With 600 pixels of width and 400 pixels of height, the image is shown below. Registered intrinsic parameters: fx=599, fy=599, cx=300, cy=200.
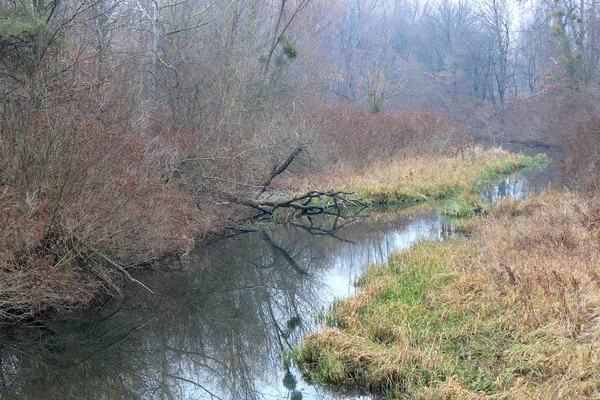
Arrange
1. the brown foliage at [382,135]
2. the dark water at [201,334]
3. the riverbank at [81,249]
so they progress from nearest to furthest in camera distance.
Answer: the dark water at [201,334] → the riverbank at [81,249] → the brown foliage at [382,135]

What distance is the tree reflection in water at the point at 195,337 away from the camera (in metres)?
7.18

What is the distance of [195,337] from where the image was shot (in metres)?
8.73

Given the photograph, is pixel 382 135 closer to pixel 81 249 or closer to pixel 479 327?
pixel 81 249

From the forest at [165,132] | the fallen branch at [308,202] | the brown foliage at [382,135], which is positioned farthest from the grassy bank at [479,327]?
the brown foliage at [382,135]

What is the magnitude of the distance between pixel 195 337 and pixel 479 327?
4033mm

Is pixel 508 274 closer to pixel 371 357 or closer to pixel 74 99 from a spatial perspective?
pixel 371 357

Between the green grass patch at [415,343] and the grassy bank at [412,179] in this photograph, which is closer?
the green grass patch at [415,343]

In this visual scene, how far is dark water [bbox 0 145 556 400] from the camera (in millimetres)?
7176

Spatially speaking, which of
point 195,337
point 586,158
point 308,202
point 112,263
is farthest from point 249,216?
point 586,158

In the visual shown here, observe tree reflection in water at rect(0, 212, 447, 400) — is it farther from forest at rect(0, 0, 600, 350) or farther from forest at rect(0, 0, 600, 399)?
forest at rect(0, 0, 600, 350)

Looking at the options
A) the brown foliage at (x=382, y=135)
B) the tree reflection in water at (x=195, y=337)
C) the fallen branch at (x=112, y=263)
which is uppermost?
the brown foliage at (x=382, y=135)

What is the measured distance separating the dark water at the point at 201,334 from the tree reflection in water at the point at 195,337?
1cm

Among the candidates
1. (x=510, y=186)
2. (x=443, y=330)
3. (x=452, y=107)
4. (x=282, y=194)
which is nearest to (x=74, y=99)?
(x=443, y=330)

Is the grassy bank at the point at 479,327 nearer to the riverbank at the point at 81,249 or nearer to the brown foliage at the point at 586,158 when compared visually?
the riverbank at the point at 81,249
